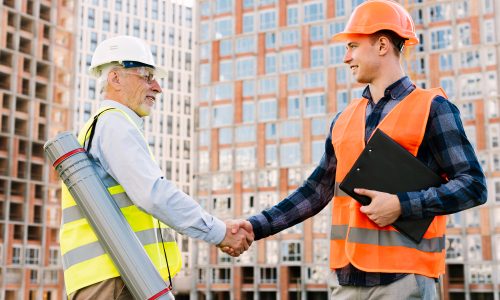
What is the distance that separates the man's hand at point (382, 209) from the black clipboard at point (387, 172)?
0.17ft

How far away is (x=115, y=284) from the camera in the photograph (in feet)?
14.5

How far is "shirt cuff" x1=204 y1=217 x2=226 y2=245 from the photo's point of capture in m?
4.87

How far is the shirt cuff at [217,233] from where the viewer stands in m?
4.87

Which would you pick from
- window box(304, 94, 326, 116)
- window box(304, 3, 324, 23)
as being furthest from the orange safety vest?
window box(304, 3, 324, 23)

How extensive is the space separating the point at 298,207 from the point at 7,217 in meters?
72.9

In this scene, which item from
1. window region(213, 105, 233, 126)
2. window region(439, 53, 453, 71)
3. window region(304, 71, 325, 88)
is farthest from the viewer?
window region(213, 105, 233, 126)

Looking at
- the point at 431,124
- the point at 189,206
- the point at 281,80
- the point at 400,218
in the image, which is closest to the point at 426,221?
the point at 400,218

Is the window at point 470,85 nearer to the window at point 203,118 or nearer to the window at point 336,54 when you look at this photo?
the window at point 336,54

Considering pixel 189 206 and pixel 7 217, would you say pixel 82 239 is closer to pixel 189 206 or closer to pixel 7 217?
pixel 189 206

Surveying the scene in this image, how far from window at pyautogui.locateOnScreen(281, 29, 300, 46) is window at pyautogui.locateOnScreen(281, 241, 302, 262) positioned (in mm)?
20589

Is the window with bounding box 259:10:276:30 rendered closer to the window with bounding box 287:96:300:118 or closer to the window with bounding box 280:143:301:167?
the window with bounding box 287:96:300:118

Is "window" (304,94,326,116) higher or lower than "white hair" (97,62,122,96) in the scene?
higher

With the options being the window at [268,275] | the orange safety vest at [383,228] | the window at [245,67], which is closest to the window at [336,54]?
Result: the window at [245,67]

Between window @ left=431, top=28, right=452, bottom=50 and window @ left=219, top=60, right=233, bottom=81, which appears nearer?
window @ left=431, top=28, right=452, bottom=50
